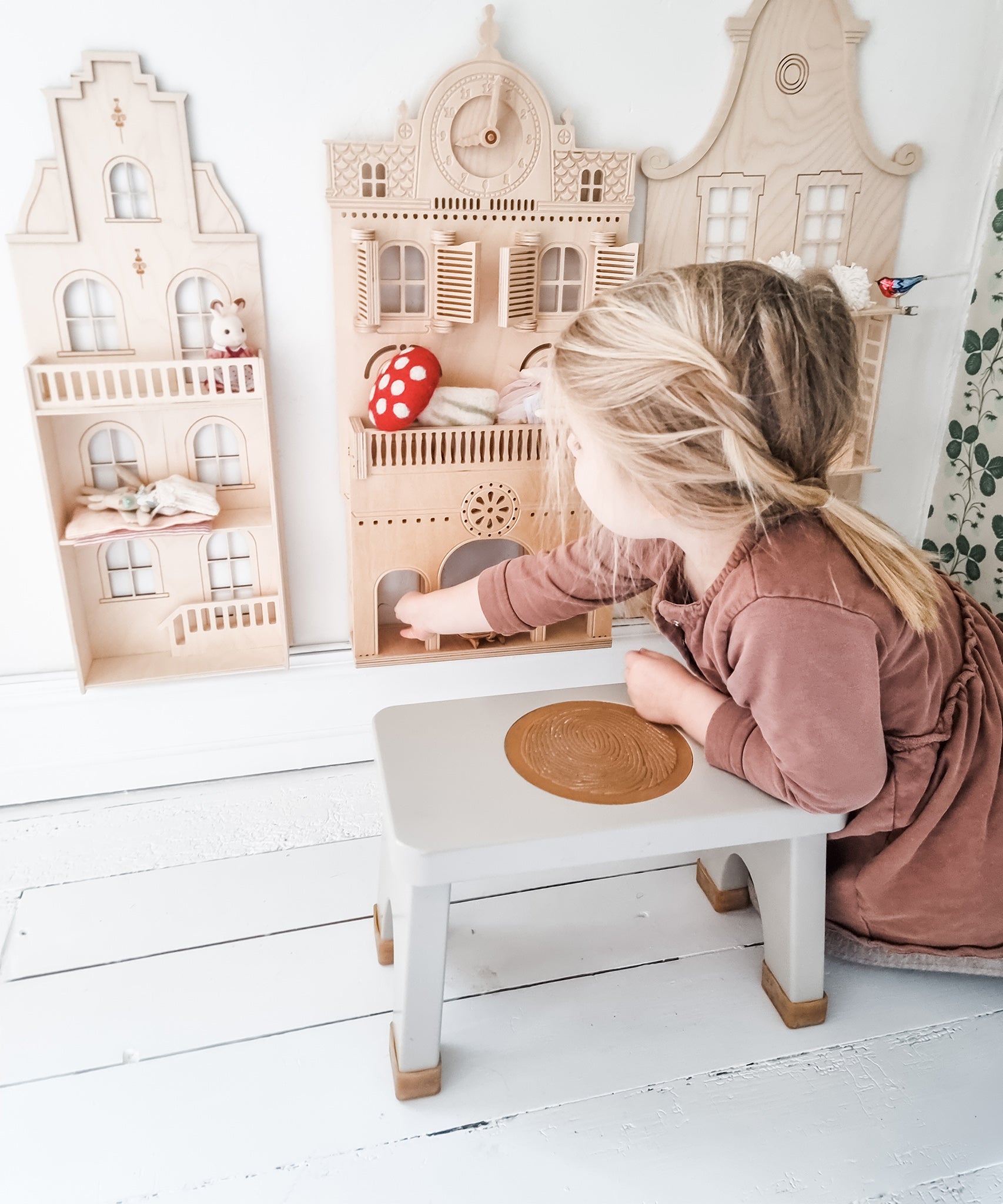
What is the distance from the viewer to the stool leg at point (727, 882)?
1153 millimetres

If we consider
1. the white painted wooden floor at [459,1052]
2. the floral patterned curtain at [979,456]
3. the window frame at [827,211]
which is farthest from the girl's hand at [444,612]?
the floral patterned curtain at [979,456]

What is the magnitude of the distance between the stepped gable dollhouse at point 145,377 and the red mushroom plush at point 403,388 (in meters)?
0.14

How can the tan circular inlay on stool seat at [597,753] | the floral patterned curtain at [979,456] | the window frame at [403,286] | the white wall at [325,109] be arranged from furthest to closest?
the floral patterned curtain at [979,456]
the window frame at [403,286]
the white wall at [325,109]
the tan circular inlay on stool seat at [597,753]

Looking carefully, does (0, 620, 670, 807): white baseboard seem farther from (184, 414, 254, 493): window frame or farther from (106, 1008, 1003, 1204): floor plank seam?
(106, 1008, 1003, 1204): floor plank seam

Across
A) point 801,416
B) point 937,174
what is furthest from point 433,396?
point 937,174

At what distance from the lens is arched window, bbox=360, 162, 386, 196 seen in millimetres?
1110

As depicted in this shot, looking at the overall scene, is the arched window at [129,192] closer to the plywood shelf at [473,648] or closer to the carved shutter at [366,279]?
the carved shutter at [366,279]

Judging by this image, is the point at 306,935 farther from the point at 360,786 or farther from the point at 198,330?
the point at 198,330

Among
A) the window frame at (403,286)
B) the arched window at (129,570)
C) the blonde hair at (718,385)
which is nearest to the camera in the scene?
the blonde hair at (718,385)

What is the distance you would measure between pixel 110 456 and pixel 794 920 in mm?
975

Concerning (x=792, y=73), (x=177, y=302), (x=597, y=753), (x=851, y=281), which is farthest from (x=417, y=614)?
(x=792, y=73)

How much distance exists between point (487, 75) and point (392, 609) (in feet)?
2.27

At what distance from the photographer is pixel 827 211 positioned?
1280mm

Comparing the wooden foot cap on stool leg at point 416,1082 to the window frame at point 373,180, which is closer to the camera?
the wooden foot cap on stool leg at point 416,1082
